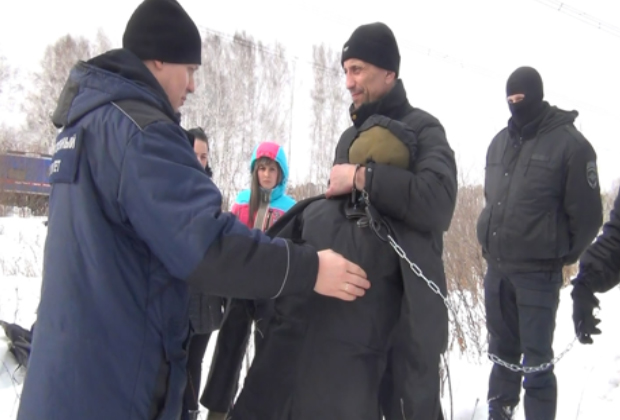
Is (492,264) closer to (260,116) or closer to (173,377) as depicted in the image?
(173,377)

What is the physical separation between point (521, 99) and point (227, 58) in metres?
25.7

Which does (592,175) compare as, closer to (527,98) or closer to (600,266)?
(527,98)

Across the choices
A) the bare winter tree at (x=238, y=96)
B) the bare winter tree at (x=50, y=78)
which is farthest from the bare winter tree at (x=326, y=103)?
the bare winter tree at (x=50, y=78)

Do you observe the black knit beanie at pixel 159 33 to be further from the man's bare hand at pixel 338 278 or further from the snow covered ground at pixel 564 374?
the snow covered ground at pixel 564 374

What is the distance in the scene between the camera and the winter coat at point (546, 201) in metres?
3.10

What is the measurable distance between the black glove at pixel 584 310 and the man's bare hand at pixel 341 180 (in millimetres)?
1450

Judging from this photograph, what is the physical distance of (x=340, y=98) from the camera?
100 ft

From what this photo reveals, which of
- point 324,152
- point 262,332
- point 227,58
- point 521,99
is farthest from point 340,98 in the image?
point 262,332

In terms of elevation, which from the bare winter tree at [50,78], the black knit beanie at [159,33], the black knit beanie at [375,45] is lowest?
the black knit beanie at [159,33]

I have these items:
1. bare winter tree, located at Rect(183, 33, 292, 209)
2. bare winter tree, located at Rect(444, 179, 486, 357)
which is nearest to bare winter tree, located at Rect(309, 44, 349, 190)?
bare winter tree, located at Rect(183, 33, 292, 209)

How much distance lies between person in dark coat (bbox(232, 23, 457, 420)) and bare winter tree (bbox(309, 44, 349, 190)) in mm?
26678

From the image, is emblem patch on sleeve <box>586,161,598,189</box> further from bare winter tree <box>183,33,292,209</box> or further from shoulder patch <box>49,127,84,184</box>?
bare winter tree <box>183,33,292,209</box>

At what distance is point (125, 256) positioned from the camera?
1.37 m

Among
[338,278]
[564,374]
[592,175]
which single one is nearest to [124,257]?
[338,278]
